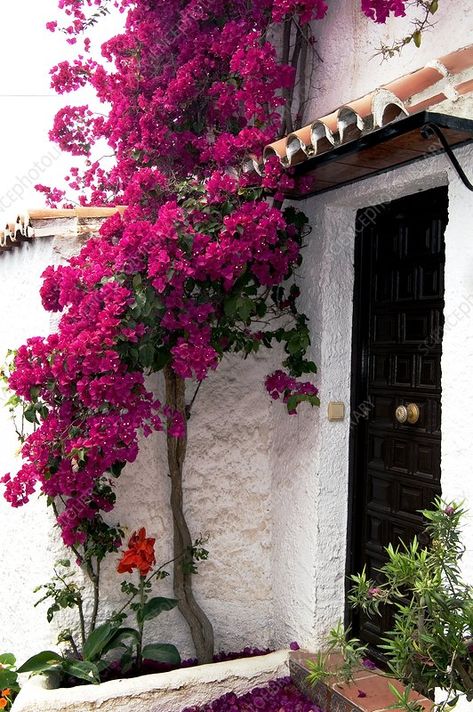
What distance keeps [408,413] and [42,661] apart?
7.81 feet

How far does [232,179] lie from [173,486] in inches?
72.9

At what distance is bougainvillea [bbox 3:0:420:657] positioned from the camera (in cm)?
352

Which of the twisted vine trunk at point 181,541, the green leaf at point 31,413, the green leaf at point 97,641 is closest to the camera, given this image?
the green leaf at point 31,413

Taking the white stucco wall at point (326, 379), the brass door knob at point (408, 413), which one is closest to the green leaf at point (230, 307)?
the white stucco wall at point (326, 379)

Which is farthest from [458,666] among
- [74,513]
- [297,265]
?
[297,265]

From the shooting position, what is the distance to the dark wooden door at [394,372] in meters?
3.66

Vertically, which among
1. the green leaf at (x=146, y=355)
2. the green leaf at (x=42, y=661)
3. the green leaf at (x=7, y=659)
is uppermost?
the green leaf at (x=146, y=355)

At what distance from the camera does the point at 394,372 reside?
12.9 ft

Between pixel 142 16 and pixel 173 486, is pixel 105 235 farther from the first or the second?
pixel 142 16

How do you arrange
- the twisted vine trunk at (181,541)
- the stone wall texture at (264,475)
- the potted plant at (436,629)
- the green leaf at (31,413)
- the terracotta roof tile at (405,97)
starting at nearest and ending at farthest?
the potted plant at (436,629) → the terracotta roof tile at (405,97) → the green leaf at (31,413) → the stone wall texture at (264,475) → the twisted vine trunk at (181,541)

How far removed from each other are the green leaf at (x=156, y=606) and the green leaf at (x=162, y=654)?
201 mm

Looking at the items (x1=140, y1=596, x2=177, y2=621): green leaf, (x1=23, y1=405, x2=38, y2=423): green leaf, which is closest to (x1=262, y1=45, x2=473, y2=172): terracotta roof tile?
(x1=23, y1=405, x2=38, y2=423): green leaf

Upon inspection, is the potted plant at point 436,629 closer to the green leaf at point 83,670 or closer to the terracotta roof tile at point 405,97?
the terracotta roof tile at point 405,97

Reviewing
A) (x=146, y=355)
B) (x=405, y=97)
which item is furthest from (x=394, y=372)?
(x=405, y=97)
